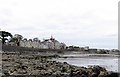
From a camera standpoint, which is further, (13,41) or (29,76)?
(13,41)

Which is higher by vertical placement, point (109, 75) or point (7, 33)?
point (7, 33)

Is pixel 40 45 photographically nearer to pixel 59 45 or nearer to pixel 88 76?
pixel 59 45

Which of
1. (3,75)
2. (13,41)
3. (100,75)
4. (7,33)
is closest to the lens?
(3,75)

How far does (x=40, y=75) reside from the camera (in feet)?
61.8

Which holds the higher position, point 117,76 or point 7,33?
point 7,33

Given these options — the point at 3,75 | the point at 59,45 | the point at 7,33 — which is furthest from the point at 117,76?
the point at 59,45

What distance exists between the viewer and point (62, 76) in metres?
18.7

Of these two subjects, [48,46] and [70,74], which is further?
[48,46]

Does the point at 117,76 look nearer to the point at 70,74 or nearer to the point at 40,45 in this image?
the point at 70,74

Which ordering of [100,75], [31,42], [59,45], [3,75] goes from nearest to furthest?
1. [3,75]
2. [100,75]
3. [31,42]
4. [59,45]

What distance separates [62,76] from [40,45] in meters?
134

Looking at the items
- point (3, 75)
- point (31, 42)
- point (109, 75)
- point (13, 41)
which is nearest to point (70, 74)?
point (109, 75)

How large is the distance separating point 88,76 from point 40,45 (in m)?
133

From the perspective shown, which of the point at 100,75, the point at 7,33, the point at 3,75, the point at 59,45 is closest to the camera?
the point at 3,75
